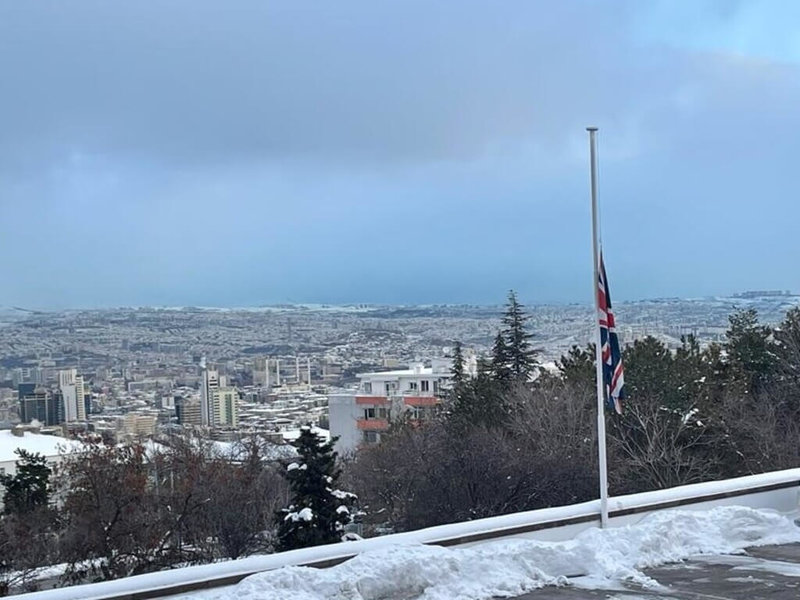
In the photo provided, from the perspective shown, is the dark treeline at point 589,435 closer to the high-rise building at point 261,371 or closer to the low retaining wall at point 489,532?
the high-rise building at point 261,371

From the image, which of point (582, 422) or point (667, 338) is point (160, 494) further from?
point (667, 338)

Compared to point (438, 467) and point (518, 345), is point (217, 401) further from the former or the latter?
point (518, 345)

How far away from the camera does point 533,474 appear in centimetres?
3916

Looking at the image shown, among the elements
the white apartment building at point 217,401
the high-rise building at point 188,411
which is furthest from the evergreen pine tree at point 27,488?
the white apartment building at point 217,401

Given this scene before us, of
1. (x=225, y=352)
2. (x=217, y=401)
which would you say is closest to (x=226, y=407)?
(x=217, y=401)

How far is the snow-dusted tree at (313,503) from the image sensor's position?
2973 centimetres

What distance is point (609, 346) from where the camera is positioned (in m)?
12.0

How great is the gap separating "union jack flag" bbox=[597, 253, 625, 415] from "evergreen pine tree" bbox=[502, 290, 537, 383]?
49990 mm

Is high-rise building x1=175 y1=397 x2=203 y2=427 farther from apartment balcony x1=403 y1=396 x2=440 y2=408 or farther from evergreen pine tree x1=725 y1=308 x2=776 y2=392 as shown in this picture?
evergreen pine tree x1=725 y1=308 x2=776 y2=392

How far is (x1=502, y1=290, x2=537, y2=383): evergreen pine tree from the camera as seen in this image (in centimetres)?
6347

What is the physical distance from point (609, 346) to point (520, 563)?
3.10m

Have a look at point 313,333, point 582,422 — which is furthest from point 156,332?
point 582,422

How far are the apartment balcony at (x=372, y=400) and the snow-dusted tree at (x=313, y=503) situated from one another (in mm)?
36781

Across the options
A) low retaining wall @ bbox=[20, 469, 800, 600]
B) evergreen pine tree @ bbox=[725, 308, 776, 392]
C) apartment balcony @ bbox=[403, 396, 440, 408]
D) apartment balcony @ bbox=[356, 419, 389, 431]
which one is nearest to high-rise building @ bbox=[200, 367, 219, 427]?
apartment balcony @ bbox=[403, 396, 440, 408]
